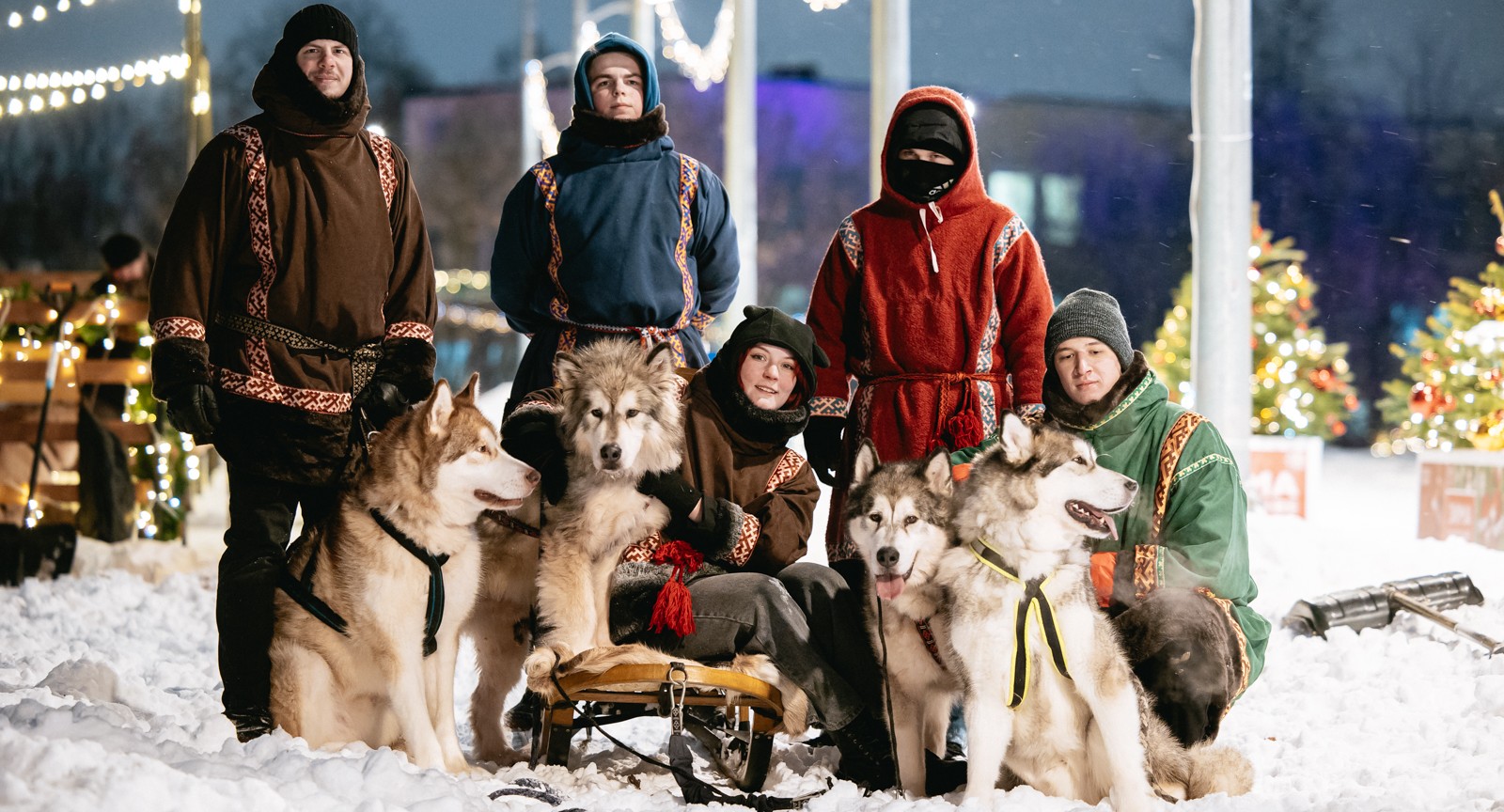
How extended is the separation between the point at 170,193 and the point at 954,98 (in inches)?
788

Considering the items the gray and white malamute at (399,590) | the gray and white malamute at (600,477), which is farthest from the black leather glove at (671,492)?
the gray and white malamute at (399,590)

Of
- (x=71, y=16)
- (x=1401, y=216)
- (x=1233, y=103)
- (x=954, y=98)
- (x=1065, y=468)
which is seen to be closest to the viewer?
(x=1065, y=468)

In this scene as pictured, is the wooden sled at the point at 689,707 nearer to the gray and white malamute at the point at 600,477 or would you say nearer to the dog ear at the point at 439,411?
the gray and white malamute at the point at 600,477

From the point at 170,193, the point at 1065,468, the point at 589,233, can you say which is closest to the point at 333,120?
the point at 589,233

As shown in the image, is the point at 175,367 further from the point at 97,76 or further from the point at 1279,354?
the point at 1279,354

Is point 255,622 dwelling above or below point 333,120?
below

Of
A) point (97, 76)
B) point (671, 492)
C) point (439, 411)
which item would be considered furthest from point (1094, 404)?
point (97, 76)

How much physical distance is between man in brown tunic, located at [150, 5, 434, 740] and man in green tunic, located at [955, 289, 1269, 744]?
170 cm

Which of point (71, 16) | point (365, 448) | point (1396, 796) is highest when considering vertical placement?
point (71, 16)

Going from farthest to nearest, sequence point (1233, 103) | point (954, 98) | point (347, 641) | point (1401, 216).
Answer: point (1401, 216)
point (1233, 103)
point (954, 98)
point (347, 641)

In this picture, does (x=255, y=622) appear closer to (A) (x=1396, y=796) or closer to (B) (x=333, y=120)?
(B) (x=333, y=120)

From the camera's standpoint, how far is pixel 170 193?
68.2ft

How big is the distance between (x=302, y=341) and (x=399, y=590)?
704mm

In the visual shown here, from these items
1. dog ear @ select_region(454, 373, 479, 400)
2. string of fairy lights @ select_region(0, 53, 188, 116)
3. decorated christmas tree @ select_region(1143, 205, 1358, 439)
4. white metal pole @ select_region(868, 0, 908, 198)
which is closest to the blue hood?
dog ear @ select_region(454, 373, 479, 400)
